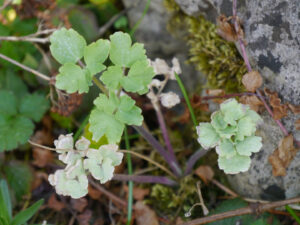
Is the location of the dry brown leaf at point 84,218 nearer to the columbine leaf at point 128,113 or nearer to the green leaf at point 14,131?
the green leaf at point 14,131

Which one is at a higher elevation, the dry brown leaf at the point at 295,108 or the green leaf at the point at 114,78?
the green leaf at the point at 114,78

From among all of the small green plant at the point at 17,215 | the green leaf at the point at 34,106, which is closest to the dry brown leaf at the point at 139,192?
the small green plant at the point at 17,215

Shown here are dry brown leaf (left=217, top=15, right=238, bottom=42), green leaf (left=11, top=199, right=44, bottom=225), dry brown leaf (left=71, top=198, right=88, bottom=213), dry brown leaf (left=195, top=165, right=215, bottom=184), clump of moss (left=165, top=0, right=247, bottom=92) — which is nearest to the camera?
dry brown leaf (left=217, top=15, right=238, bottom=42)

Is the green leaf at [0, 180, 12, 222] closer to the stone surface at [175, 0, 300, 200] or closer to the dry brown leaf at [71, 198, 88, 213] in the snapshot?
the dry brown leaf at [71, 198, 88, 213]

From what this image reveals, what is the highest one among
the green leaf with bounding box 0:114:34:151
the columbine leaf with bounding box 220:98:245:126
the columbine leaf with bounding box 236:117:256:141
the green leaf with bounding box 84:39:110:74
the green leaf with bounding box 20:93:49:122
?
the green leaf with bounding box 84:39:110:74

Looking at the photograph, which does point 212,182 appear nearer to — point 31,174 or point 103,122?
point 103,122

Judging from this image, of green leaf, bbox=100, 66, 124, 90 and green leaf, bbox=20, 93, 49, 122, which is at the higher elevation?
green leaf, bbox=100, 66, 124, 90

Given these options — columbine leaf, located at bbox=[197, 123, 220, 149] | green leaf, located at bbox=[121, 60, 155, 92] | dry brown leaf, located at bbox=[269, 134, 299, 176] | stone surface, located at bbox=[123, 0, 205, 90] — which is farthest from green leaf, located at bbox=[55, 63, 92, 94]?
stone surface, located at bbox=[123, 0, 205, 90]
